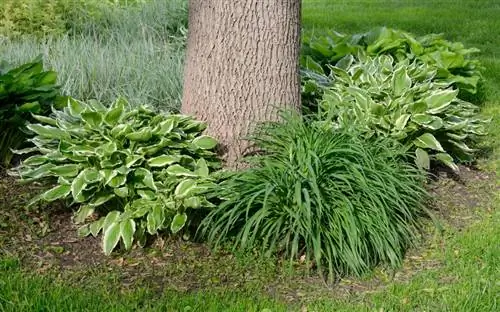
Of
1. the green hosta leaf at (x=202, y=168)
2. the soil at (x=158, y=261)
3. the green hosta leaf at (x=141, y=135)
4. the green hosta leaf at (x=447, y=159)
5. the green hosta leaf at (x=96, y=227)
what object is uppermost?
the green hosta leaf at (x=141, y=135)

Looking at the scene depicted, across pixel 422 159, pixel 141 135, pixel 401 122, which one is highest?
pixel 141 135

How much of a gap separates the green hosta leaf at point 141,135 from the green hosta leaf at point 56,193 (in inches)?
17.7

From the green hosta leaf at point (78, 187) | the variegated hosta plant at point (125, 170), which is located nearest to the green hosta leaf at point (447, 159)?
the variegated hosta plant at point (125, 170)

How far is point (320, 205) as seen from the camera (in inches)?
138

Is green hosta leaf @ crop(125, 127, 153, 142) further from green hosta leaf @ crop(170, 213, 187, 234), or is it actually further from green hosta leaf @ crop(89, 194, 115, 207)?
green hosta leaf @ crop(170, 213, 187, 234)

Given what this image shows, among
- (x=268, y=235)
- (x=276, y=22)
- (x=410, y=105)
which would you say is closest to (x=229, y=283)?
(x=268, y=235)

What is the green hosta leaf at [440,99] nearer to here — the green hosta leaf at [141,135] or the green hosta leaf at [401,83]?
the green hosta leaf at [401,83]

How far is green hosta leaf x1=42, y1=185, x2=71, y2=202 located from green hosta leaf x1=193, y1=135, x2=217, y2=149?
31.2 inches

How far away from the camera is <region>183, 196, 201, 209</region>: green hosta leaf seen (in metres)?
3.64

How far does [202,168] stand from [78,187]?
712 millimetres

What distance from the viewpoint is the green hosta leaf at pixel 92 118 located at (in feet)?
12.7

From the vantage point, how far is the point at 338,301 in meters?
3.32

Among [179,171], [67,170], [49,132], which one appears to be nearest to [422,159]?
[179,171]

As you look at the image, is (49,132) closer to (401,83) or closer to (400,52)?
(401,83)
